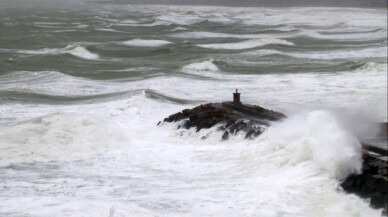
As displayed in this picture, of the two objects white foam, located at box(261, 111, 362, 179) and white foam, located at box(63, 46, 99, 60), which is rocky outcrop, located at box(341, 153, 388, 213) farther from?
white foam, located at box(63, 46, 99, 60)

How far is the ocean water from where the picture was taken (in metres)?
8.05

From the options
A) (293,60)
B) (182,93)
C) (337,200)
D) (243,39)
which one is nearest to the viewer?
(337,200)

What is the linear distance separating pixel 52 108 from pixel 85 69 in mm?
8546

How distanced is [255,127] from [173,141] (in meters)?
1.43

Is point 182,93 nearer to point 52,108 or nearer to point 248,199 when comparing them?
point 52,108

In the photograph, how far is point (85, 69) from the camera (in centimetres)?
2400

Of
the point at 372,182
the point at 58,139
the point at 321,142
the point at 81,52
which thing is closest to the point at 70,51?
the point at 81,52

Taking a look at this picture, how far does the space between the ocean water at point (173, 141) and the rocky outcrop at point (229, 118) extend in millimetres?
203

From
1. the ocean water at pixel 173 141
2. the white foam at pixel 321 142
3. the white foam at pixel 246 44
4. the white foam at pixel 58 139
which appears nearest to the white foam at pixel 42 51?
the ocean water at pixel 173 141

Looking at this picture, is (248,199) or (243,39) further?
(243,39)

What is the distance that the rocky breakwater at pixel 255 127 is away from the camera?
759 cm

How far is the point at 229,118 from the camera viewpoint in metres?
12.0

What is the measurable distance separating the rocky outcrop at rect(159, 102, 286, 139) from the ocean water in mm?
203

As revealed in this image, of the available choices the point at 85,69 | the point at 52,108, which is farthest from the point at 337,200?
the point at 85,69
